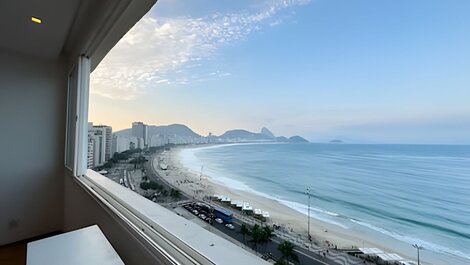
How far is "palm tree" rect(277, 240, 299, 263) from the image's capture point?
67 centimetres

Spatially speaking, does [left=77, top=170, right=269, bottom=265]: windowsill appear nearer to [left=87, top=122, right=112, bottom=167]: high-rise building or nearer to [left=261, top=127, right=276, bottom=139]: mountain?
[left=261, top=127, right=276, bottom=139]: mountain

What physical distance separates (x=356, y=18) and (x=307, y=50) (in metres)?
0.20

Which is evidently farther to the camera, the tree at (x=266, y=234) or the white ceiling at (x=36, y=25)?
the white ceiling at (x=36, y=25)

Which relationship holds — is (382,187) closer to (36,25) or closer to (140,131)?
(140,131)

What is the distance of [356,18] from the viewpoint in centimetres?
75

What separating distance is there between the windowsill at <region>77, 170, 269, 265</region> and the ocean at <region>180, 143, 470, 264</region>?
22cm

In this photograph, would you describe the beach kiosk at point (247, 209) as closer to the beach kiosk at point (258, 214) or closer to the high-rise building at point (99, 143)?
the beach kiosk at point (258, 214)

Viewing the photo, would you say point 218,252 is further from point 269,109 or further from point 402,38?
point 402,38

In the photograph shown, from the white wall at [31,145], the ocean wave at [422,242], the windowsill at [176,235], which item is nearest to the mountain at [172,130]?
the windowsill at [176,235]

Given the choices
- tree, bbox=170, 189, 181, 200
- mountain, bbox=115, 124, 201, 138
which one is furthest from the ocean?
mountain, bbox=115, 124, 201, 138

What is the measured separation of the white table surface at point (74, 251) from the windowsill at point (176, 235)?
0.16 meters

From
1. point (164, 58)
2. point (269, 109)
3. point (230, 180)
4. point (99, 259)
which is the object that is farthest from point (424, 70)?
point (164, 58)

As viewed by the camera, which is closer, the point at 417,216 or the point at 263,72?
the point at 417,216

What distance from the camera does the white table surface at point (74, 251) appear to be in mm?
936
